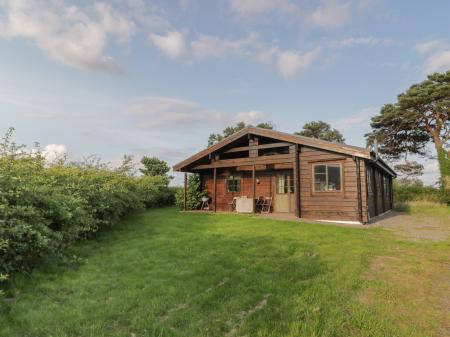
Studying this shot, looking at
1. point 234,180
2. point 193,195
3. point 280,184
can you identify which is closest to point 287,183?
point 280,184

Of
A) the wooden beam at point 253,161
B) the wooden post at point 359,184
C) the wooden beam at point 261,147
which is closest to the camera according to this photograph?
the wooden post at point 359,184

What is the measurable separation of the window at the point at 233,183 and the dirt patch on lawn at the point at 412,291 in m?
9.91

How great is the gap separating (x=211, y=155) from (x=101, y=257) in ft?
31.9

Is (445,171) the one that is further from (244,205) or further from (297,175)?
(244,205)

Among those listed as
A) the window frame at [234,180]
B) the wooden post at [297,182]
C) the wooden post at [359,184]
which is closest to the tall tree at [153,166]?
the window frame at [234,180]

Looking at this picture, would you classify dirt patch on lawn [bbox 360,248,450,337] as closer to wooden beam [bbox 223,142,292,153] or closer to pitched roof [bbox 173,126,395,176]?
pitched roof [bbox 173,126,395,176]

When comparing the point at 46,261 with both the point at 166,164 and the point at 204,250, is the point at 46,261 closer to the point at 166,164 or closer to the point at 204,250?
the point at 204,250

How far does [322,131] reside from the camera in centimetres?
3841

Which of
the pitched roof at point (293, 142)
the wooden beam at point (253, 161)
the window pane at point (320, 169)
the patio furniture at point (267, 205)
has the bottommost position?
the patio furniture at point (267, 205)

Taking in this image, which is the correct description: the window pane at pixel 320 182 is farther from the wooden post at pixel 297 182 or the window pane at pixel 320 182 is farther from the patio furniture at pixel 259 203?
the patio furniture at pixel 259 203

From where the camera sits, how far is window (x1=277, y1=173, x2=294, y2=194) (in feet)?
42.9

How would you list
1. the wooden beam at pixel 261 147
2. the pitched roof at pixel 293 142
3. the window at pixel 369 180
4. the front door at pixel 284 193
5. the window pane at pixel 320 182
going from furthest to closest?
the front door at pixel 284 193 → the wooden beam at pixel 261 147 → the window at pixel 369 180 → the window pane at pixel 320 182 → the pitched roof at pixel 293 142

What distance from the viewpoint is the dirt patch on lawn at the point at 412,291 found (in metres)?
2.59

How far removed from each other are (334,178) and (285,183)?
3103 mm
